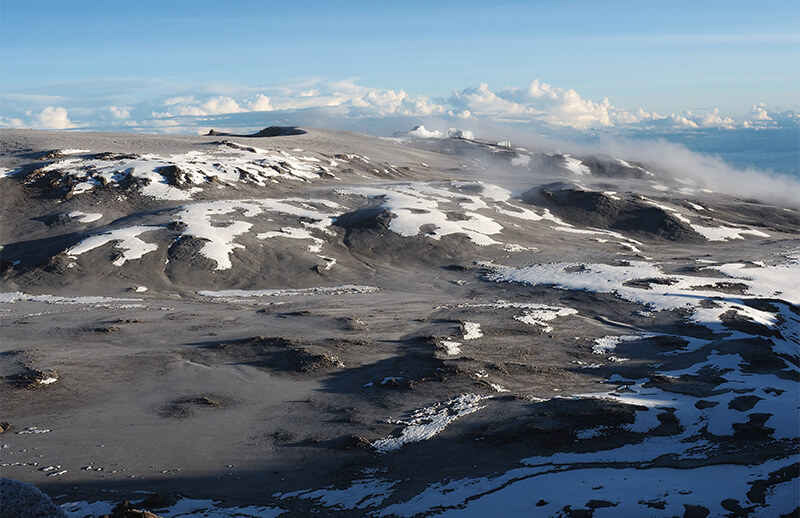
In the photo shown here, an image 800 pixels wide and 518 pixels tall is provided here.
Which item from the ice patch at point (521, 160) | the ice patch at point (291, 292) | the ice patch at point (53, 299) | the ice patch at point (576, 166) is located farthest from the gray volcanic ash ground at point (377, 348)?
the ice patch at point (521, 160)

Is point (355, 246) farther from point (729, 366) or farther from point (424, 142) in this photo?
point (424, 142)

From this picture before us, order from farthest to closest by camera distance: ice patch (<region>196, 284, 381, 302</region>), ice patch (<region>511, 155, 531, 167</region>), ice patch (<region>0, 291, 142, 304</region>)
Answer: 1. ice patch (<region>511, 155, 531, 167</region>)
2. ice patch (<region>196, 284, 381, 302</region>)
3. ice patch (<region>0, 291, 142, 304</region>)

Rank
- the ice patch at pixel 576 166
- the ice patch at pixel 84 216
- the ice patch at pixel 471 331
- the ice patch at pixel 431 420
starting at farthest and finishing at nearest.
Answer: the ice patch at pixel 576 166 → the ice patch at pixel 84 216 → the ice patch at pixel 471 331 → the ice patch at pixel 431 420

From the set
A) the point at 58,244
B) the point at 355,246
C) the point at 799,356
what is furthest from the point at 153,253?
the point at 799,356

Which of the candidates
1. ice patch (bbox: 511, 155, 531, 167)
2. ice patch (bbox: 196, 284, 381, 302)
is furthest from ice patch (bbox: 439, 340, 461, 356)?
ice patch (bbox: 511, 155, 531, 167)

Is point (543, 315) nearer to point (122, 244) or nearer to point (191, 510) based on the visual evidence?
point (191, 510)

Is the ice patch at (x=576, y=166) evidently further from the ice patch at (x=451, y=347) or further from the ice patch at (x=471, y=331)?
the ice patch at (x=451, y=347)

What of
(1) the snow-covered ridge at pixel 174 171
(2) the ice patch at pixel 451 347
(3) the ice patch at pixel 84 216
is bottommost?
(2) the ice patch at pixel 451 347

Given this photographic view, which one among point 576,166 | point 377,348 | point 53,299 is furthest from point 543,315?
point 576,166

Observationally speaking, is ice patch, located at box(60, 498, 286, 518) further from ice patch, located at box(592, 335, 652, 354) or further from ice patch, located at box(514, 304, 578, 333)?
ice patch, located at box(514, 304, 578, 333)
